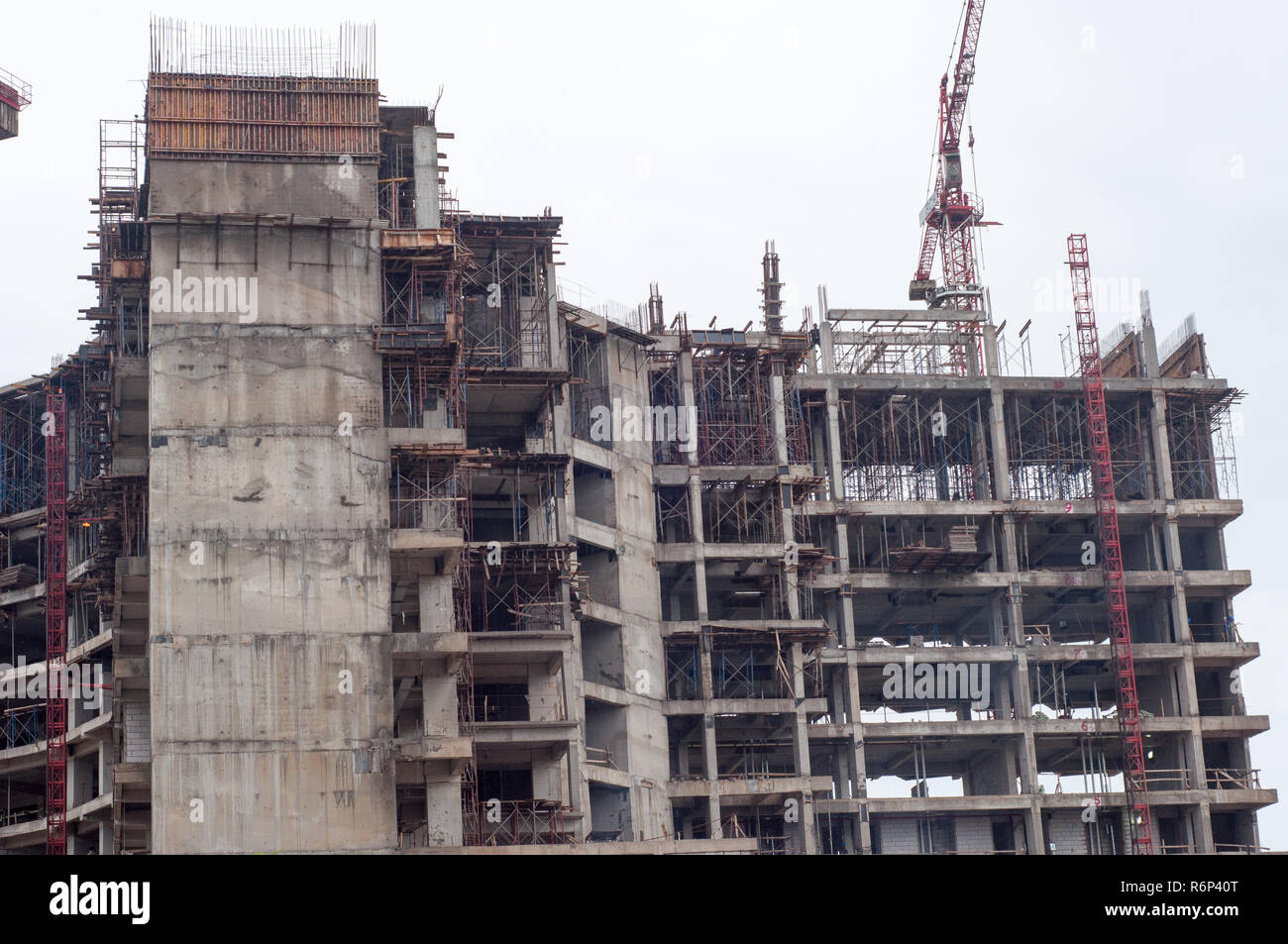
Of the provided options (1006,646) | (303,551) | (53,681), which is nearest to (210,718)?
(303,551)

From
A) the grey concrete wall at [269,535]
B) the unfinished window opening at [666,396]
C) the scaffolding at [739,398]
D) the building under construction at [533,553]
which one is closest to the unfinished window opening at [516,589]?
the building under construction at [533,553]

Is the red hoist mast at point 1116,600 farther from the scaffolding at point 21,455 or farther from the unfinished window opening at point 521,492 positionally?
the scaffolding at point 21,455

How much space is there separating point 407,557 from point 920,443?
1636 inches

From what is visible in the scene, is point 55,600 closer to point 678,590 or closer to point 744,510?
point 678,590

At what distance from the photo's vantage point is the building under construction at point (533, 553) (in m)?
67.8

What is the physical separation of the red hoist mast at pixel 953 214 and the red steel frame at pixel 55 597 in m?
50.9

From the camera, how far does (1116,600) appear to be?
101m

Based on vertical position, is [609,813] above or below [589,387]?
below

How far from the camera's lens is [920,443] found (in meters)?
104

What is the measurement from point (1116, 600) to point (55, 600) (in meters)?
54.7

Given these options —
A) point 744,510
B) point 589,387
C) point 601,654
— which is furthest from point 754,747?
point 589,387

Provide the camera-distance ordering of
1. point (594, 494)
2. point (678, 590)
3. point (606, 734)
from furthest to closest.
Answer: point (678, 590)
point (594, 494)
point (606, 734)

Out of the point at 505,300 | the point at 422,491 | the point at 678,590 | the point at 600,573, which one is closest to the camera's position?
the point at 422,491

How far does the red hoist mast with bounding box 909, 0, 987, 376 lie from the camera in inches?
4624
